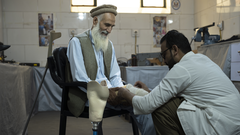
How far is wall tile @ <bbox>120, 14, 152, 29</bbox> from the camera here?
6.24m

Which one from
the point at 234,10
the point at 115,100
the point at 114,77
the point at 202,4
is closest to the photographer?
the point at 115,100

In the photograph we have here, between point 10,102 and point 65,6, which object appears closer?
point 10,102

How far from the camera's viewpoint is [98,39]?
1.97m

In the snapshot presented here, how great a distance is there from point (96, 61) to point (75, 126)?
167 cm

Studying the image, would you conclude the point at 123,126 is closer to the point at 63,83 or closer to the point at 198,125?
the point at 63,83

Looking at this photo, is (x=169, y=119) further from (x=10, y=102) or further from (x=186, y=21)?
(x=186, y=21)

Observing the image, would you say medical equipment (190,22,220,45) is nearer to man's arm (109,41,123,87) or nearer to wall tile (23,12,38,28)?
man's arm (109,41,123,87)

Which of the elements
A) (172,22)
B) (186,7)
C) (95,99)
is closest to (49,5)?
(172,22)

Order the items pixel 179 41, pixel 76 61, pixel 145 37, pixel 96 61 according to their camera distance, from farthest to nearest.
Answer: pixel 145 37
pixel 96 61
pixel 76 61
pixel 179 41

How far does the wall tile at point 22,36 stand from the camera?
19.2ft

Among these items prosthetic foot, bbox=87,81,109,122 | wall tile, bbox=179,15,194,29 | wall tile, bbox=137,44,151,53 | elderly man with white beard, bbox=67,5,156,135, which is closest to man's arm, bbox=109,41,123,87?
elderly man with white beard, bbox=67,5,156,135

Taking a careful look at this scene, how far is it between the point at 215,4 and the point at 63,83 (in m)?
4.89

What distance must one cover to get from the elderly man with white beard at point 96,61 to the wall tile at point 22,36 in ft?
14.4

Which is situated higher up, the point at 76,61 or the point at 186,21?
the point at 186,21
